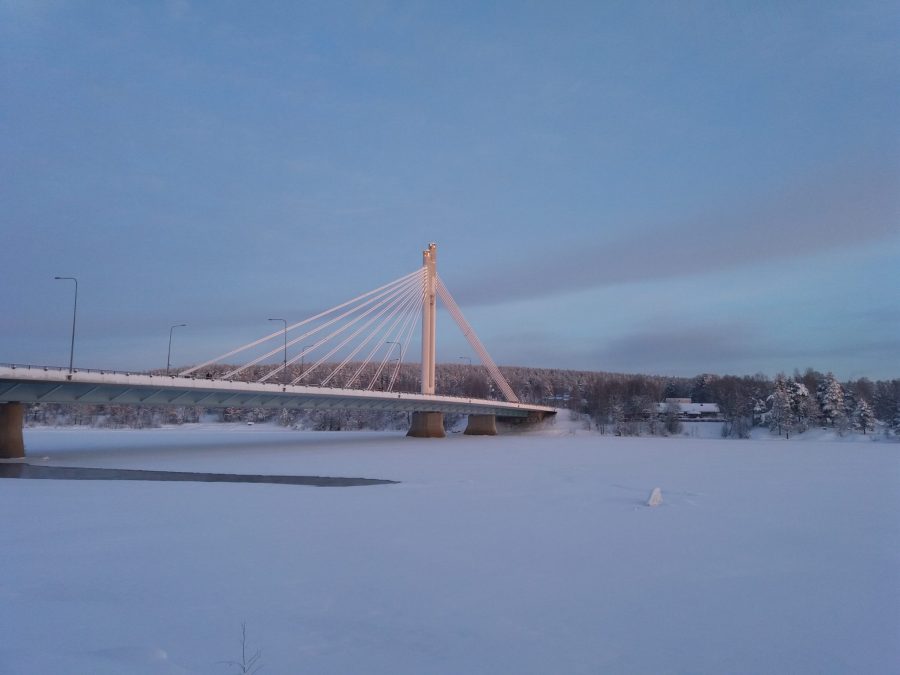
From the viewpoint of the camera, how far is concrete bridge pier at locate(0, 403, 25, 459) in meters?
36.7

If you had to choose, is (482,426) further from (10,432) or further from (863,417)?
(10,432)

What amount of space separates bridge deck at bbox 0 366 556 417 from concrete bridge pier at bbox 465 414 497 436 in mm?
21951

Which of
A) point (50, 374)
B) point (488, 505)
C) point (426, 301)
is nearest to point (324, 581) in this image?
point (488, 505)

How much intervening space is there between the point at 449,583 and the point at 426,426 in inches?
2354

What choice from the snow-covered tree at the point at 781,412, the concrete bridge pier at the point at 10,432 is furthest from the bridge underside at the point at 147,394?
the snow-covered tree at the point at 781,412

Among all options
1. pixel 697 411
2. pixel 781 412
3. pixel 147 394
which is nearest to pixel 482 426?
pixel 781 412

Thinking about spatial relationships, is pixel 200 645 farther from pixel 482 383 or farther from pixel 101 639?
pixel 482 383

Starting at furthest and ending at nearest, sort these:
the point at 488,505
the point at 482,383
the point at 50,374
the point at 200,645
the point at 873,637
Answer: the point at 482,383
the point at 50,374
the point at 488,505
the point at 873,637
the point at 200,645

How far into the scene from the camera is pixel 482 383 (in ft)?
477

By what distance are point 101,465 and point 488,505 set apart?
22.7 meters

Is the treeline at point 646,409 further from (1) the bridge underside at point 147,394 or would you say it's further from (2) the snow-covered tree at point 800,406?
(1) the bridge underside at point 147,394

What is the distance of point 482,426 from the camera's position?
264 feet

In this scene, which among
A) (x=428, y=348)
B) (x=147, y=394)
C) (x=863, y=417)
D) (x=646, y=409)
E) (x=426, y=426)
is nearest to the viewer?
(x=147, y=394)

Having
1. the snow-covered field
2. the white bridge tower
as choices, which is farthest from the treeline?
the snow-covered field
